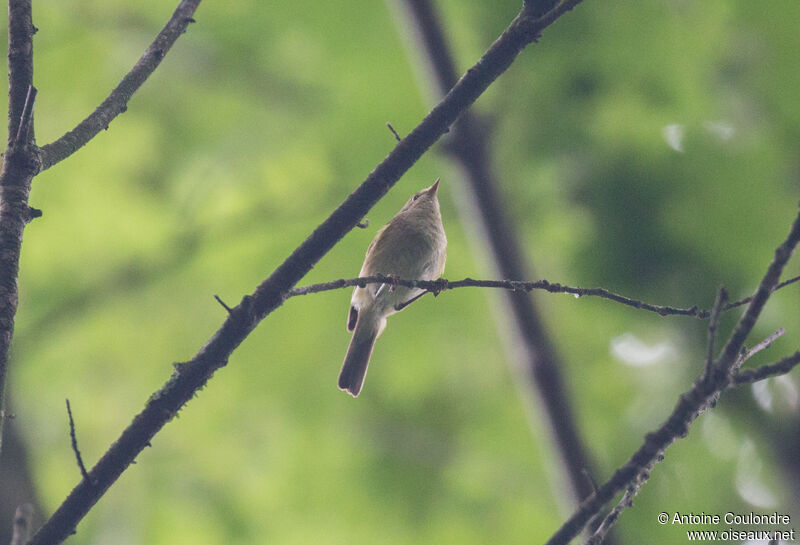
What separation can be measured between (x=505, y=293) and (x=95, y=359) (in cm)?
371

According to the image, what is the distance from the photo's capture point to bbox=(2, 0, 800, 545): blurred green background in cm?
536

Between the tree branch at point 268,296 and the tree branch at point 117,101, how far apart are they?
2.35 feet

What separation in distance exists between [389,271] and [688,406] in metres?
3.12

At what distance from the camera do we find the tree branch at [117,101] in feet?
7.36

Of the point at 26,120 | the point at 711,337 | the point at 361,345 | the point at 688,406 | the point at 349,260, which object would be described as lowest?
the point at 26,120

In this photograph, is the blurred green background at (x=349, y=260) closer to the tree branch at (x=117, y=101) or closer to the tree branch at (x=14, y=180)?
the tree branch at (x=117, y=101)

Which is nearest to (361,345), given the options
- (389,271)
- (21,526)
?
(389,271)

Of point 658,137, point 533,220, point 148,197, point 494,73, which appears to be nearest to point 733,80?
point 658,137

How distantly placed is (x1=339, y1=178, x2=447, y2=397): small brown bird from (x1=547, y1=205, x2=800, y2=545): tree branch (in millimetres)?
2930

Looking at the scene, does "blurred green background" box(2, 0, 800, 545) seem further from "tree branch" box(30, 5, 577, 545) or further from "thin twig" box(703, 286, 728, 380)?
"thin twig" box(703, 286, 728, 380)

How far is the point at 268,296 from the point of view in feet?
7.64

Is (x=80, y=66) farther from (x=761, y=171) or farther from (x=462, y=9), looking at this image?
(x=761, y=171)

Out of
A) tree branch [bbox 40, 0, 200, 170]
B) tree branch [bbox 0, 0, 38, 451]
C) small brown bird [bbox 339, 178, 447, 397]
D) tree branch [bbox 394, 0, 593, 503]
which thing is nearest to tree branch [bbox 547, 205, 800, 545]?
tree branch [bbox 0, 0, 38, 451]

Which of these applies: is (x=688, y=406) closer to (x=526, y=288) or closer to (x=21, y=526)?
(x=526, y=288)
